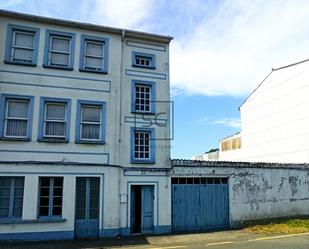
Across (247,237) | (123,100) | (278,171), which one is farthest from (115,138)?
(278,171)

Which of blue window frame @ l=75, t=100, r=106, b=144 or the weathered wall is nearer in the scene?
blue window frame @ l=75, t=100, r=106, b=144

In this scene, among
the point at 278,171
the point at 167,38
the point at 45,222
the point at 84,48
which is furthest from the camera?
the point at 278,171

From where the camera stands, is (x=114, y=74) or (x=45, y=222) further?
(x=114, y=74)

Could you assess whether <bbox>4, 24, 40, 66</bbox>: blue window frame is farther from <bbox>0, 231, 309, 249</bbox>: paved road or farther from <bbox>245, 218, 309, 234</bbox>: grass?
<bbox>245, 218, 309, 234</bbox>: grass

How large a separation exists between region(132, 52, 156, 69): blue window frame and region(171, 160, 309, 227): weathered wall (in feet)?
17.5

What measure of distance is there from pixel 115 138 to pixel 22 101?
4.74 metres

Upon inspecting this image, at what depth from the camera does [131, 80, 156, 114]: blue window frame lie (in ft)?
62.5

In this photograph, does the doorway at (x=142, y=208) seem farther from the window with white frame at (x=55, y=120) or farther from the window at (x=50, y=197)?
the window with white frame at (x=55, y=120)

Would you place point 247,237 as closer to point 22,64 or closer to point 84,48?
point 84,48

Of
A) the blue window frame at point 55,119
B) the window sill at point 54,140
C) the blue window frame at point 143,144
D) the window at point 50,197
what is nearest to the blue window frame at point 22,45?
the blue window frame at point 55,119

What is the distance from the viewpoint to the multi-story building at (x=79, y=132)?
54.0 ft

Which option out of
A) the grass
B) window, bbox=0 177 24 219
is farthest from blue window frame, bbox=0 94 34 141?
the grass

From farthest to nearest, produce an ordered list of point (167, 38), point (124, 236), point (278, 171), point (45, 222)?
point (278, 171), point (167, 38), point (124, 236), point (45, 222)

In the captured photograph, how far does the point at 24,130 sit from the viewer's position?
17016mm
